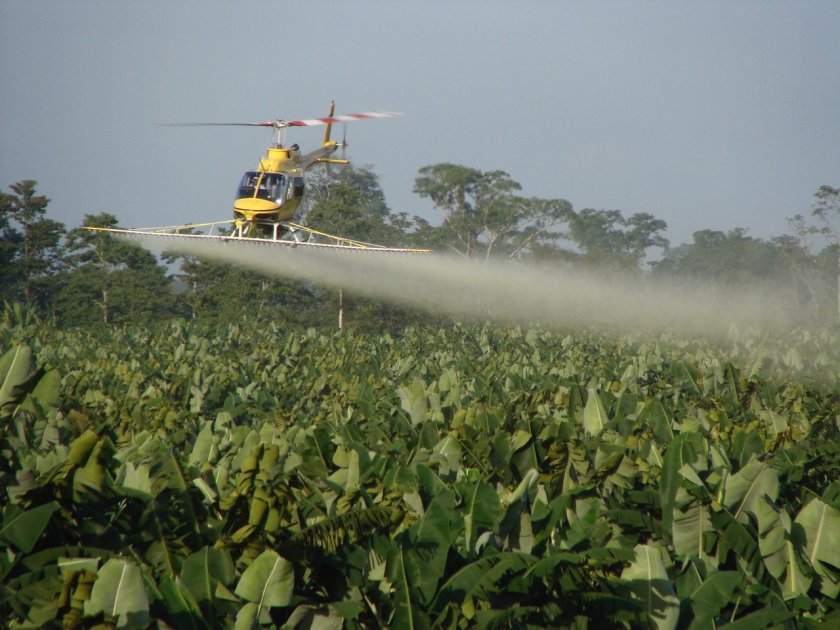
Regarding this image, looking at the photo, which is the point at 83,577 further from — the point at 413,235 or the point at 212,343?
the point at 413,235

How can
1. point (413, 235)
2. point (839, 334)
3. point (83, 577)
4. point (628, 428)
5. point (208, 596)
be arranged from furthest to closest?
point (413, 235) → point (839, 334) → point (628, 428) → point (208, 596) → point (83, 577)

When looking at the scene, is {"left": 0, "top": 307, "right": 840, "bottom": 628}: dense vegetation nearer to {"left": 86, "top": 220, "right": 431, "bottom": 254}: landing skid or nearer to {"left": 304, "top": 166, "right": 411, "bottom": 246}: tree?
{"left": 86, "top": 220, "right": 431, "bottom": 254}: landing skid

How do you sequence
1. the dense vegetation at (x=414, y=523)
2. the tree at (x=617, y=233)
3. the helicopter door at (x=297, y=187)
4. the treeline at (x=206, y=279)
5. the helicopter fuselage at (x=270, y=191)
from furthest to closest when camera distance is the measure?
the tree at (x=617, y=233)
the treeline at (x=206, y=279)
the helicopter door at (x=297, y=187)
the helicopter fuselage at (x=270, y=191)
the dense vegetation at (x=414, y=523)

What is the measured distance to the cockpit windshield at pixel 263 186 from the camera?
25125 millimetres

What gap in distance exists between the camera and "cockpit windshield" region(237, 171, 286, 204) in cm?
2512

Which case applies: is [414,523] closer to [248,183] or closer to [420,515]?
[420,515]

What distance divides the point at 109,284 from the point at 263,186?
29.6m

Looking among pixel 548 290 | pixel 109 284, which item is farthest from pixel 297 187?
pixel 109 284

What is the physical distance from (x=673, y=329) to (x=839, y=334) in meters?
6.64

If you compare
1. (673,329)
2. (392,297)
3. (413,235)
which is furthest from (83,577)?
(413,235)

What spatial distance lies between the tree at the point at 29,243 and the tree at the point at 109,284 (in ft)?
4.16

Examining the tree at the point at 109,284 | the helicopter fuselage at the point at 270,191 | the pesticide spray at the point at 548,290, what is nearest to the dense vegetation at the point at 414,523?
the helicopter fuselage at the point at 270,191

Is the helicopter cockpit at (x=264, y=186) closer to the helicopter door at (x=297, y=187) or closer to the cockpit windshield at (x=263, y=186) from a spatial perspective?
the cockpit windshield at (x=263, y=186)

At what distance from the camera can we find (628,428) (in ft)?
28.5
